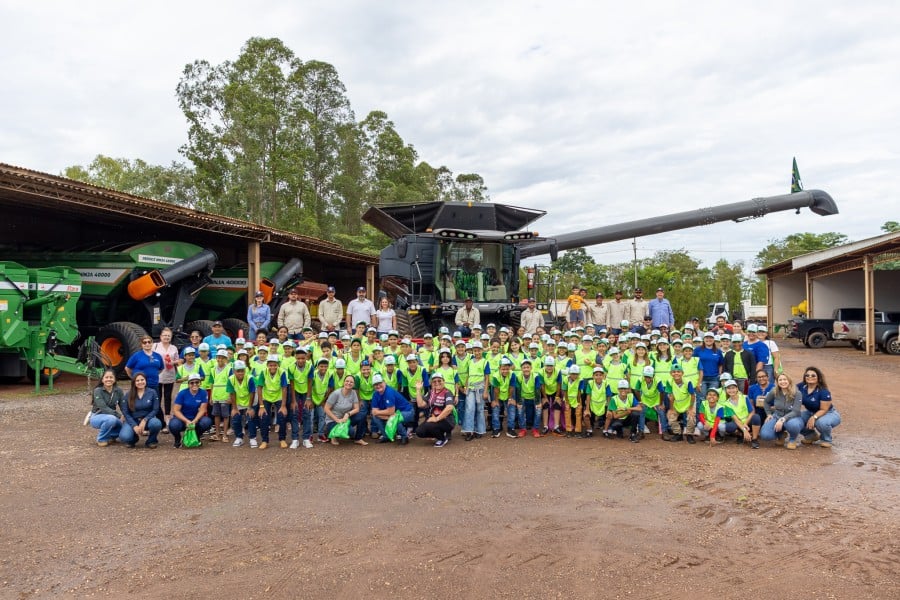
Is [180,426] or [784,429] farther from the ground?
[180,426]

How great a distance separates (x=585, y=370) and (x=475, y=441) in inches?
71.8

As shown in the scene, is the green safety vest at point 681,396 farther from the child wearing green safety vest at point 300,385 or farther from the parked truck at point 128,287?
the parked truck at point 128,287

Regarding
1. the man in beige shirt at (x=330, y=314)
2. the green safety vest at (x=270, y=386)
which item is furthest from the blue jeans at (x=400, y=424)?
the man in beige shirt at (x=330, y=314)

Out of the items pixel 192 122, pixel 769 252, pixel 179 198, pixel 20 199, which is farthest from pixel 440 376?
pixel 769 252

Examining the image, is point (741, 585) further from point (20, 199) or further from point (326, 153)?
point (326, 153)

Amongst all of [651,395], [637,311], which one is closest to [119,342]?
[637,311]

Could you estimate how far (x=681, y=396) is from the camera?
28.1 feet

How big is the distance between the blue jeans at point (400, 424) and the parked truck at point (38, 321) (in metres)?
7.58

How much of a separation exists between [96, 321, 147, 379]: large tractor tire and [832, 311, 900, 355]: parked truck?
23.1 metres

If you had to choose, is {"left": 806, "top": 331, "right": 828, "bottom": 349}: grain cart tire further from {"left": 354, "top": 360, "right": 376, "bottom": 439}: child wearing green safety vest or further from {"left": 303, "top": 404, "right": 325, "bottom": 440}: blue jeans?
{"left": 303, "top": 404, "right": 325, "bottom": 440}: blue jeans

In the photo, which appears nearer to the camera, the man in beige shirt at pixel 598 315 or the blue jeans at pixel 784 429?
the blue jeans at pixel 784 429

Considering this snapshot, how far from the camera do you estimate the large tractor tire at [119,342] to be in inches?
534

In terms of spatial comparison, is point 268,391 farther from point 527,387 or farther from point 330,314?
point 330,314

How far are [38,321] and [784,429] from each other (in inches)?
520
